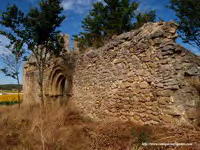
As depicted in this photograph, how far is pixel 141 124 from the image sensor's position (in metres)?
5.48

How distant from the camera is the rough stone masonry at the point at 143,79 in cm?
478

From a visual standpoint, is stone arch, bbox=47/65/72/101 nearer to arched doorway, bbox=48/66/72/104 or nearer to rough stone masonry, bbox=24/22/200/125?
arched doorway, bbox=48/66/72/104

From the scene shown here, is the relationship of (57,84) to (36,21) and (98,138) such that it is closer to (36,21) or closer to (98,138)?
(36,21)

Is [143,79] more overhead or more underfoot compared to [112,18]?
more underfoot

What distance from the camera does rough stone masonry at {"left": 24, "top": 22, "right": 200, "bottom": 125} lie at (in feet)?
15.7

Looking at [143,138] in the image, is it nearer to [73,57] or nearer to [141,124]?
[141,124]

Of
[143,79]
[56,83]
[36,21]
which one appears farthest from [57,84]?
[143,79]

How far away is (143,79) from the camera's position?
18.2 ft

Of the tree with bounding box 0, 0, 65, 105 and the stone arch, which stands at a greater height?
the tree with bounding box 0, 0, 65, 105

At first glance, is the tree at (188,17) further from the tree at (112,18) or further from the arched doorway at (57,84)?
the arched doorway at (57,84)

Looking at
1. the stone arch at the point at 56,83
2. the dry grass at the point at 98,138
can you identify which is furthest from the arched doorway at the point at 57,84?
the dry grass at the point at 98,138

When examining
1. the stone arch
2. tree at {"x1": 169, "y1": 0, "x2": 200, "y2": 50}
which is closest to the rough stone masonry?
the stone arch

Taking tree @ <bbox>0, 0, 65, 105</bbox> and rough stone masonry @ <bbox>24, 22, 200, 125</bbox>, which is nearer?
rough stone masonry @ <bbox>24, 22, 200, 125</bbox>

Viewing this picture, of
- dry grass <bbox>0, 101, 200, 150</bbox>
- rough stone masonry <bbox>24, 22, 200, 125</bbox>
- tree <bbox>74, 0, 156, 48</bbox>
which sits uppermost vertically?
tree <bbox>74, 0, 156, 48</bbox>
